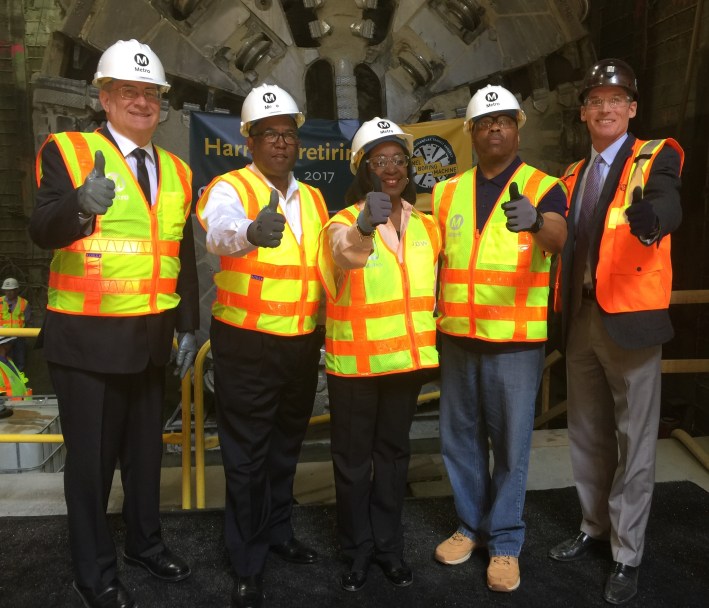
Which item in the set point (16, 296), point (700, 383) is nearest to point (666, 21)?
point (700, 383)

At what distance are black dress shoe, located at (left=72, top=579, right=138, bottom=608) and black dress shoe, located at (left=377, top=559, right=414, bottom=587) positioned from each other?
1.11 m

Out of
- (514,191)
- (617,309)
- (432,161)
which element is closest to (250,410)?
(514,191)

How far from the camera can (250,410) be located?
2514 mm

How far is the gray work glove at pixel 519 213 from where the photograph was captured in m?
2.24

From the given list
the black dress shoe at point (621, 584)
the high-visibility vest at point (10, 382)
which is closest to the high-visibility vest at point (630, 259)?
the black dress shoe at point (621, 584)

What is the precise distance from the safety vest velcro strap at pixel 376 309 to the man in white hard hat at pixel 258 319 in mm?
142

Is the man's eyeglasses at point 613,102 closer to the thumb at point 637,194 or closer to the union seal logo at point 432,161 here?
the thumb at point 637,194

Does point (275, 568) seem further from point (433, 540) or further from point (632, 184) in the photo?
point (632, 184)

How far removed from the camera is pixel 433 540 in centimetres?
305

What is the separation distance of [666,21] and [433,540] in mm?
6498

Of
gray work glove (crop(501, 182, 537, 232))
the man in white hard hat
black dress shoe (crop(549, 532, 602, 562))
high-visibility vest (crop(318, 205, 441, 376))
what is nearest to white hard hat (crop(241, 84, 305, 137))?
the man in white hard hat

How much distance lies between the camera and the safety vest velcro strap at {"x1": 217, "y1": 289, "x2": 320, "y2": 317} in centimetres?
246

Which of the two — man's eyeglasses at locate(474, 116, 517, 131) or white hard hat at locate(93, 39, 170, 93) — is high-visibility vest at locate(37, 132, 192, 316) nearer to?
white hard hat at locate(93, 39, 170, 93)

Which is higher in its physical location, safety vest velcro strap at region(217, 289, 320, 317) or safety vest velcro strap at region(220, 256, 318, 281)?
safety vest velcro strap at region(220, 256, 318, 281)
